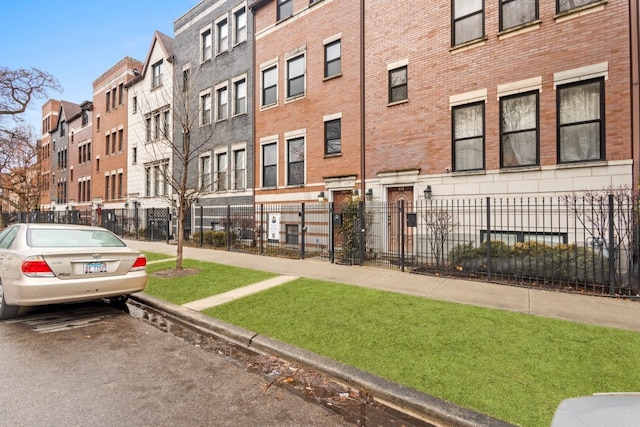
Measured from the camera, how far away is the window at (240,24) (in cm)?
1734

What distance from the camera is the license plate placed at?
17.4 feet

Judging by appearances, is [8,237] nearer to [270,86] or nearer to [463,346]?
[463,346]

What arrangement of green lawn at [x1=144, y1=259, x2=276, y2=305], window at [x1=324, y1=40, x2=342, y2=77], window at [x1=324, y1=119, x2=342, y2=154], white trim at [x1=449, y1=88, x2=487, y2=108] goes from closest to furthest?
green lawn at [x1=144, y1=259, x2=276, y2=305], white trim at [x1=449, y1=88, x2=487, y2=108], window at [x1=324, y1=119, x2=342, y2=154], window at [x1=324, y1=40, x2=342, y2=77]

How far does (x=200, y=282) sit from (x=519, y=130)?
375 inches

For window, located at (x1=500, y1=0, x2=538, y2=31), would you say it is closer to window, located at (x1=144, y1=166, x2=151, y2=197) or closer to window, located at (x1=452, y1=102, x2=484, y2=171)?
window, located at (x1=452, y1=102, x2=484, y2=171)

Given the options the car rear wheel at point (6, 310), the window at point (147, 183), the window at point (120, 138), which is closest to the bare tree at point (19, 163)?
the window at point (120, 138)

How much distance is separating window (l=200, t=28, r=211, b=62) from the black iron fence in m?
9.71

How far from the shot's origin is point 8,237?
6.16 m

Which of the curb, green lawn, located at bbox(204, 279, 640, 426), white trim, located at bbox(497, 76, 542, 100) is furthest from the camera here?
white trim, located at bbox(497, 76, 542, 100)

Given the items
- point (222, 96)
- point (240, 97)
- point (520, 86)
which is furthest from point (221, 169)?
point (520, 86)

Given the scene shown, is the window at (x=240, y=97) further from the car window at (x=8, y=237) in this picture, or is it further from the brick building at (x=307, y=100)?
the car window at (x=8, y=237)

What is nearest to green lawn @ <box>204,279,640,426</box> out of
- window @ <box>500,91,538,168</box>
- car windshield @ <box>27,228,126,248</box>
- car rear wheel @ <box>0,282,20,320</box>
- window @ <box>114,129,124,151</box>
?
car windshield @ <box>27,228,126,248</box>

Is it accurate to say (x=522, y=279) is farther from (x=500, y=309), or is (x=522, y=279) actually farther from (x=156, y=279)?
(x=156, y=279)

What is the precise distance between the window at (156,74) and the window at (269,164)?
1191 cm
